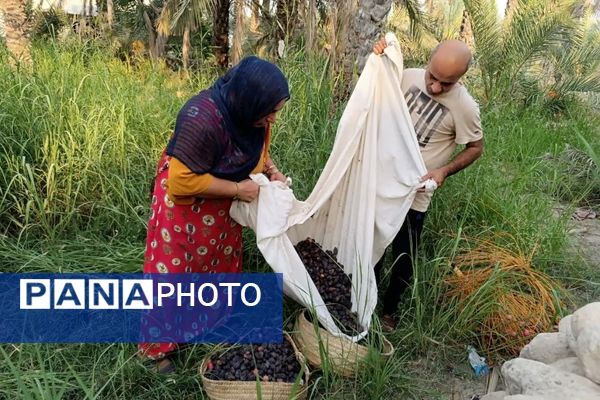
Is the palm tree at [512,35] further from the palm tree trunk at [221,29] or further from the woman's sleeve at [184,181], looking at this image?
the woman's sleeve at [184,181]

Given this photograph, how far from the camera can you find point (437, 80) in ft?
6.75

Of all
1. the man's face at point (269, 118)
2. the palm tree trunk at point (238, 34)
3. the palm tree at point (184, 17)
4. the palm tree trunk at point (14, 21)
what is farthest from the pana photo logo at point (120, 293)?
the palm tree at point (184, 17)

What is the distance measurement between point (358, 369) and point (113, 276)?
1.34 m

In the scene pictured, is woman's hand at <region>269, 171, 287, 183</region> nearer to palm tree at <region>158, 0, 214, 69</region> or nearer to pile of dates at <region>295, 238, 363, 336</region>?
pile of dates at <region>295, 238, 363, 336</region>

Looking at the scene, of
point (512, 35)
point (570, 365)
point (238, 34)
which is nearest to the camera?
point (570, 365)

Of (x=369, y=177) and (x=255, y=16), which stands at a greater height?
(x=255, y=16)

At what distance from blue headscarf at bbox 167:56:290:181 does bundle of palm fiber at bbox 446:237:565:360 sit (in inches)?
55.6

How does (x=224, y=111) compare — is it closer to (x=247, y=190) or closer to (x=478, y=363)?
(x=247, y=190)

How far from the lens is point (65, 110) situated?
10.3 ft

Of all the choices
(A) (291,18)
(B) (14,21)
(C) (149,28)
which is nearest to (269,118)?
(A) (291,18)

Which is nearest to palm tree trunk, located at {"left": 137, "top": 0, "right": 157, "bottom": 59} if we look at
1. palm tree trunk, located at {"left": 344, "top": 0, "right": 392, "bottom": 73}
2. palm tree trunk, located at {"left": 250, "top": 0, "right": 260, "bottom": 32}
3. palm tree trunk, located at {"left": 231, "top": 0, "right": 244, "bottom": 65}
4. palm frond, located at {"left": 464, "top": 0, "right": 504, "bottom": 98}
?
palm tree trunk, located at {"left": 250, "top": 0, "right": 260, "bottom": 32}

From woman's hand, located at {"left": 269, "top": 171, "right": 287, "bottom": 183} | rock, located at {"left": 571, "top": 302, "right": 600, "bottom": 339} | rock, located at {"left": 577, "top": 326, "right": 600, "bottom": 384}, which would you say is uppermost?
woman's hand, located at {"left": 269, "top": 171, "right": 287, "bottom": 183}

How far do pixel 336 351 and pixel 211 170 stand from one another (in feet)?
3.05

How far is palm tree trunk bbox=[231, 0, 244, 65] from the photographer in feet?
18.9
